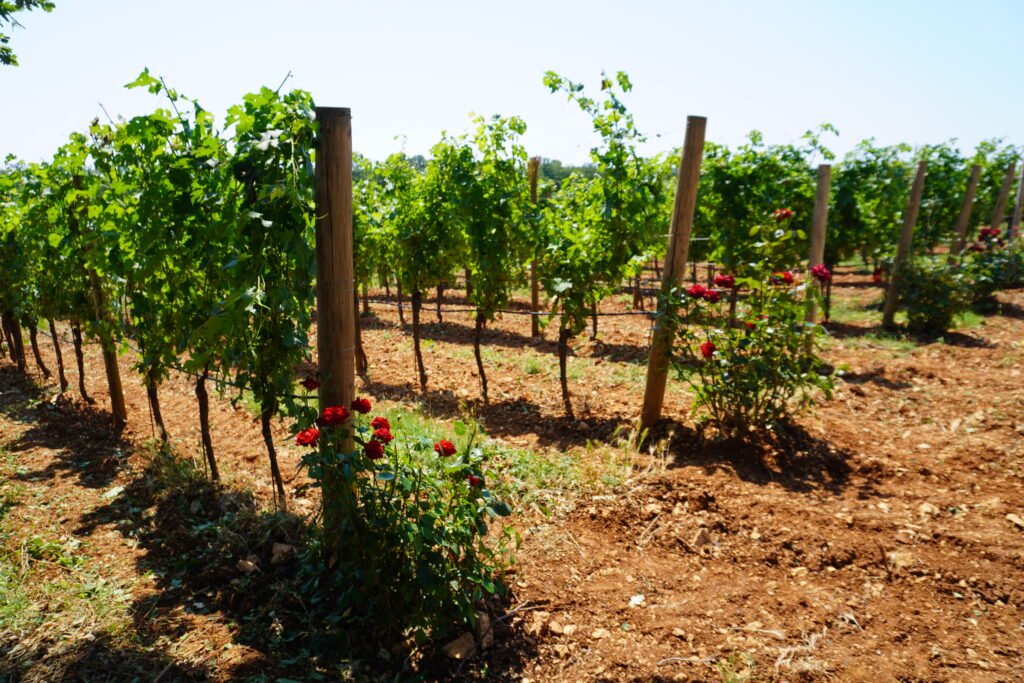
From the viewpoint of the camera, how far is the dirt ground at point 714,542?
8.35 ft

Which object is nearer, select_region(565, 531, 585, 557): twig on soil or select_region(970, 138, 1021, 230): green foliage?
select_region(565, 531, 585, 557): twig on soil

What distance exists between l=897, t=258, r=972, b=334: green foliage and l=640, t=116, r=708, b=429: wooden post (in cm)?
575

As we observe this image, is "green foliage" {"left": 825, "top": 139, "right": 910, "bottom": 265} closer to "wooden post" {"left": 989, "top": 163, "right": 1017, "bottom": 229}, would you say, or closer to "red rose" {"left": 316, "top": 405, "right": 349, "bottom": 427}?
"wooden post" {"left": 989, "top": 163, "right": 1017, "bottom": 229}

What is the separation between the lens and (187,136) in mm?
3061

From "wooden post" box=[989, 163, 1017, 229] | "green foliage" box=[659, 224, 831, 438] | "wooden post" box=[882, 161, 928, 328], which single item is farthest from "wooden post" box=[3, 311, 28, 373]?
"wooden post" box=[989, 163, 1017, 229]

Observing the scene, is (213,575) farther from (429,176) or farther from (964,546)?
(429,176)

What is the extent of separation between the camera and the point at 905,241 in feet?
28.2

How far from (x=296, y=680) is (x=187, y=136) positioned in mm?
2646

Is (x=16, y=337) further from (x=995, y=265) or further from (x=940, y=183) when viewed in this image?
(x=940, y=183)

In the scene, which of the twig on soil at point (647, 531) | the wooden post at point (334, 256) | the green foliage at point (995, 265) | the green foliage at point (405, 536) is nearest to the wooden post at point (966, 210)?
the green foliage at point (995, 265)

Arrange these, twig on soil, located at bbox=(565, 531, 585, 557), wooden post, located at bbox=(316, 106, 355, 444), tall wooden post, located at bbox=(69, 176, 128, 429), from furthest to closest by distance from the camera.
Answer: tall wooden post, located at bbox=(69, 176, 128, 429), twig on soil, located at bbox=(565, 531, 585, 557), wooden post, located at bbox=(316, 106, 355, 444)

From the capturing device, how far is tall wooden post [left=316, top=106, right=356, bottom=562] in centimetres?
262

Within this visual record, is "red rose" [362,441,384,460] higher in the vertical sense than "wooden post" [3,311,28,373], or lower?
higher

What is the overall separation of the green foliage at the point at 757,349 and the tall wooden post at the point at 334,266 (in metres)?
2.63
